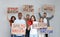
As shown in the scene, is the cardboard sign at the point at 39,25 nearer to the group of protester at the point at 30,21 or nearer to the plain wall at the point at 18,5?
the group of protester at the point at 30,21

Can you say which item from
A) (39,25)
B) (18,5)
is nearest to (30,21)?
(39,25)

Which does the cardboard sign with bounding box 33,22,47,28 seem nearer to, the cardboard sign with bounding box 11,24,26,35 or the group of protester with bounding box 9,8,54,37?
the group of protester with bounding box 9,8,54,37

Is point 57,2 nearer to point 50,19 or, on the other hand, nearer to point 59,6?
point 59,6

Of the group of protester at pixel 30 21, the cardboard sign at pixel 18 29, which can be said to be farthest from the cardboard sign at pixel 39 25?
the cardboard sign at pixel 18 29

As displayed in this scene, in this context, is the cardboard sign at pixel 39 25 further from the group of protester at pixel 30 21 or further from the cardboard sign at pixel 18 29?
the cardboard sign at pixel 18 29

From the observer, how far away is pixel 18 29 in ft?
7.20

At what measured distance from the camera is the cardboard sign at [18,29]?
7.18 feet

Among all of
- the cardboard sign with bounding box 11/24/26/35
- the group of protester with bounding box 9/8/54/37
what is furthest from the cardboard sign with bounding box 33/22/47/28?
the cardboard sign with bounding box 11/24/26/35

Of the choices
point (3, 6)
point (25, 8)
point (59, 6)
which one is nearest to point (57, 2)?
point (59, 6)

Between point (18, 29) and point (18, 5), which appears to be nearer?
point (18, 29)

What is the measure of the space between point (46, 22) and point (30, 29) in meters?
0.21

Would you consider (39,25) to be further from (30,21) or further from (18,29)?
(18,29)

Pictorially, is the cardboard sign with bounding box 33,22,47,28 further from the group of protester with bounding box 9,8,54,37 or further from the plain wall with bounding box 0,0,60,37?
the plain wall with bounding box 0,0,60,37

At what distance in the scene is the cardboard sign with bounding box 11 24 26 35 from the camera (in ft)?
7.18
